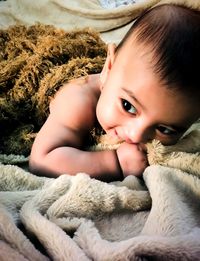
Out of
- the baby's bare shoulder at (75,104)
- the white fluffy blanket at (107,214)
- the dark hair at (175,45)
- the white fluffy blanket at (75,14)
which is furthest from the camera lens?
the white fluffy blanket at (75,14)

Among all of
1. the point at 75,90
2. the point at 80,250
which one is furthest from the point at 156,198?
the point at 75,90

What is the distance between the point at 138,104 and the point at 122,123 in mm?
59

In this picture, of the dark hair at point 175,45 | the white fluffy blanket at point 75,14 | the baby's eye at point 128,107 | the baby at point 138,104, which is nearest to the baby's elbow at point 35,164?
the baby at point 138,104

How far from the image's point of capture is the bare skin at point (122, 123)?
3.07ft

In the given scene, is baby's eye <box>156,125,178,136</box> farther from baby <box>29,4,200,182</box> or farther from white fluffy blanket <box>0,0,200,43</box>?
white fluffy blanket <box>0,0,200,43</box>

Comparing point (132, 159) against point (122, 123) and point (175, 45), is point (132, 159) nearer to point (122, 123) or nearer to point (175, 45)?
point (122, 123)

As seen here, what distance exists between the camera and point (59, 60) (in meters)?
1.20

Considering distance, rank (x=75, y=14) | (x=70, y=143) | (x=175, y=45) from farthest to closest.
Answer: (x=75, y=14), (x=70, y=143), (x=175, y=45)

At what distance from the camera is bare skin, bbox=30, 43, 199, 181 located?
935 millimetres

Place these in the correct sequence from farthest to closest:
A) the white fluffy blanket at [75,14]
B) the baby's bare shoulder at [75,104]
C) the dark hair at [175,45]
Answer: the white fluffy blanket at [75,14], the baby's bare shoulder at [75,104], the dark hair at [175,45]

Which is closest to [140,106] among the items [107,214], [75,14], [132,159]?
[132,159]

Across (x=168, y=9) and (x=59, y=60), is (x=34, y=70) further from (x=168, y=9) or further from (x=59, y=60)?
(x=168, y=9)

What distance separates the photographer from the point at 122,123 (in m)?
0.97

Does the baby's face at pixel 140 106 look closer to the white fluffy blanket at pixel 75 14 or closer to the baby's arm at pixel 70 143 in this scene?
the baby's arm at pixel 70 143
